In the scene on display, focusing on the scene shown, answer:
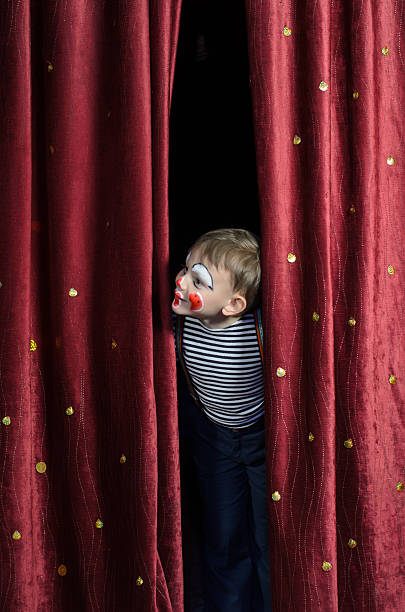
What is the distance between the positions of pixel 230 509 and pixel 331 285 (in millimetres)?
648

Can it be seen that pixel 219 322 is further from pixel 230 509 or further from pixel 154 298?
pixel 230 509

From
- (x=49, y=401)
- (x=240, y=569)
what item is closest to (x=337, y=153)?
(x=49, y=401)

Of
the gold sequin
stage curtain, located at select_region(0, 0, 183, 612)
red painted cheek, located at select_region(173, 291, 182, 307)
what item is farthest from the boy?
the gold sequin

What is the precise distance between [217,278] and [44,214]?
39 centimetres

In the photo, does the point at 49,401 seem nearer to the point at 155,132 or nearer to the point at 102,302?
the point at 102,302

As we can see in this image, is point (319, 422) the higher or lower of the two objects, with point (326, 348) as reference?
lower

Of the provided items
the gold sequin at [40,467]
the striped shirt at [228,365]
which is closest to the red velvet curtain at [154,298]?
the gold sequin at [40,467]

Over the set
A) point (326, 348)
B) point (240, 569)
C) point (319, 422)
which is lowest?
point (240, 569)

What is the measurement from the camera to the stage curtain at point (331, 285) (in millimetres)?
1131

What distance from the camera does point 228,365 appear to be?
4.10 feet

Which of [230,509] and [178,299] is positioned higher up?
[178,299]

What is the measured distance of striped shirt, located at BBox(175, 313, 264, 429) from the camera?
4.10ft

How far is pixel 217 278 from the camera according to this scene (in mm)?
1153

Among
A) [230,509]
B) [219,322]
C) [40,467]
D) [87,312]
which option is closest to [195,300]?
[219,322]
